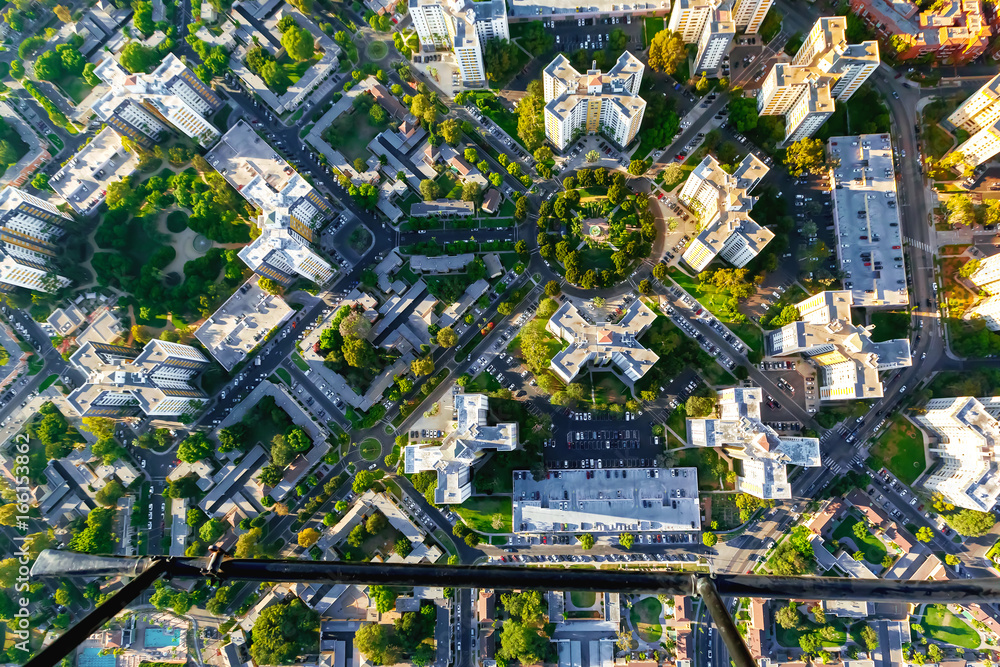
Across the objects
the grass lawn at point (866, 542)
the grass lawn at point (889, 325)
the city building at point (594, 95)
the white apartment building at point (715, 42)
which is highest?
the white apartment building at point (715, 42)

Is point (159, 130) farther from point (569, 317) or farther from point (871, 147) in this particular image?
point (871, 147)

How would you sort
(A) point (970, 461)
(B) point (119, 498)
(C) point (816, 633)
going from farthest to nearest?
(B) point (119, 498) → (C) point (816, 633) → (A) point (970, 461)

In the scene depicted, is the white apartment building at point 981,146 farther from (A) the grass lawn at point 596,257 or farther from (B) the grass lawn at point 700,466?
(B) the grass lawn at point 700,466

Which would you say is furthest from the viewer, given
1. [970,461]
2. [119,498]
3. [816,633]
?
[119,498]

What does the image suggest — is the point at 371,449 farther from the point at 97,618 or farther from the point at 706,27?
the point at 706,27

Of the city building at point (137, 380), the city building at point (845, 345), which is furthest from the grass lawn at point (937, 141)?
the city building at point (137, 380)

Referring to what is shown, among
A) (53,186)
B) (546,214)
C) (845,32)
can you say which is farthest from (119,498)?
(845,32)
